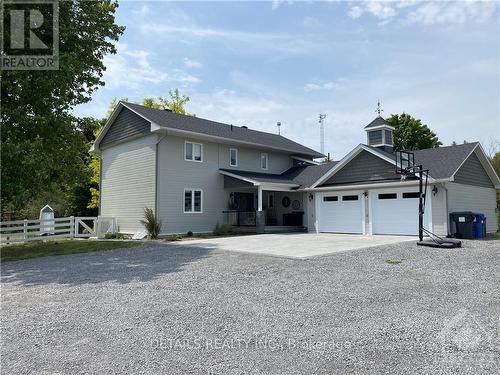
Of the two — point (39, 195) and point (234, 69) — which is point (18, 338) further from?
point (234, 69)

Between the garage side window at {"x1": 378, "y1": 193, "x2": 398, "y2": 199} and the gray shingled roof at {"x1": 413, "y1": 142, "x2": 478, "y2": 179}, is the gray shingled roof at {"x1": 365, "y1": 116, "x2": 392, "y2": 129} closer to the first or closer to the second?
the gray shingled roof at {"x1": 413, "y1": 142, "x2": 478, "y2": 179}

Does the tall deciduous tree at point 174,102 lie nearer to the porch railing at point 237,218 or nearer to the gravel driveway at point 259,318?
the porch railing at point 237,218

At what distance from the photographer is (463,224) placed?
16.5 m

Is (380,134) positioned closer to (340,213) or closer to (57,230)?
(340,213)

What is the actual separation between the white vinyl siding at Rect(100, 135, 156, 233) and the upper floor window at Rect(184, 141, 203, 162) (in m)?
1.79

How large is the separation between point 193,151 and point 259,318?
16352 millimetres

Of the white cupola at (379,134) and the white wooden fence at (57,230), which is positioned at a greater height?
the white cupola at (379,134)

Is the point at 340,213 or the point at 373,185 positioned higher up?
the point at 373,185

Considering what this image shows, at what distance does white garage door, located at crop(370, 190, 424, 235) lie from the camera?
17.5 metres

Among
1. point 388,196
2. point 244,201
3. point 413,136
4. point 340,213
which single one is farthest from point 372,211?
point 413,136

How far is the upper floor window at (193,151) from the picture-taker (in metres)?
20.8

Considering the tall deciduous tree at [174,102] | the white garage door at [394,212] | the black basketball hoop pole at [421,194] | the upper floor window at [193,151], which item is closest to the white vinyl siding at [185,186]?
the upper floor window at [193,151]

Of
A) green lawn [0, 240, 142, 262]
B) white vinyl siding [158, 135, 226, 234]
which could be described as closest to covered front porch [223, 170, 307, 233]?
white vinyl siding [158, 135, 226, 234]

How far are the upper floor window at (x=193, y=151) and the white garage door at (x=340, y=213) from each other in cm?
702
